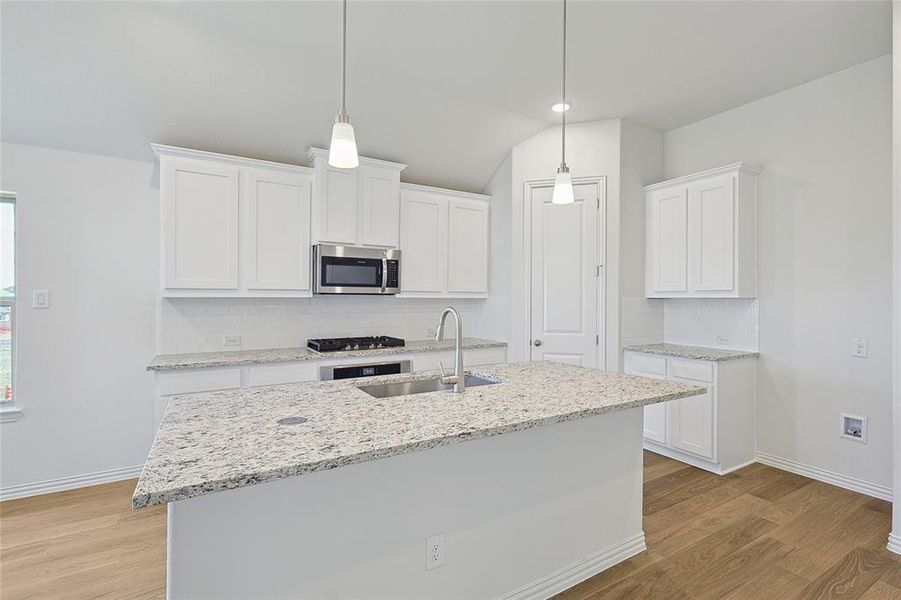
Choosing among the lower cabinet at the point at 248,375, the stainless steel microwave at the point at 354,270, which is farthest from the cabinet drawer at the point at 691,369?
the stainless steel microwave at the point at 354,270

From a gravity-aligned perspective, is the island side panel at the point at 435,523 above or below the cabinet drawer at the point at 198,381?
below

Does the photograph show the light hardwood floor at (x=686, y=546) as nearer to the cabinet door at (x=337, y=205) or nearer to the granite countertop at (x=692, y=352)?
the granite countertop at (x=692, y=352)

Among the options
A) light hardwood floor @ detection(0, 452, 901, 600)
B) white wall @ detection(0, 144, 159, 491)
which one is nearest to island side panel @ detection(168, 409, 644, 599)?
light hardwood floor @ detection(0, 452, 901, 600)

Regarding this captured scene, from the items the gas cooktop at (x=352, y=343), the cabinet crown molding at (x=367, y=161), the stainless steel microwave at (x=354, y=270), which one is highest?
the cabinet crown molding at (x=367, y=161)

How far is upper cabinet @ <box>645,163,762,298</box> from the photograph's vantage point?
350 centimetres

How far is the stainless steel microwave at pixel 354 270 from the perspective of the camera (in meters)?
3.63

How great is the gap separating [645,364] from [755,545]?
1.61m

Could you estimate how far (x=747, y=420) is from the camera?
11.7 ft

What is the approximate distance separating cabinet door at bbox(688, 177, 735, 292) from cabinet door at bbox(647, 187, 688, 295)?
0.07 metres

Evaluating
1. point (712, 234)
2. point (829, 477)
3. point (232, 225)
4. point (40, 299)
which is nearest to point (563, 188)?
point (712, 234)

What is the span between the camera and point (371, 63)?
3062 millimetres

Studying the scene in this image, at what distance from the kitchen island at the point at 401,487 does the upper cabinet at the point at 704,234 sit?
5.99 ft

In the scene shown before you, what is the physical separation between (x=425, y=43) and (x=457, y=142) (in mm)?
1255

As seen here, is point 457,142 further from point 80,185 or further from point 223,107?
point 80,185
